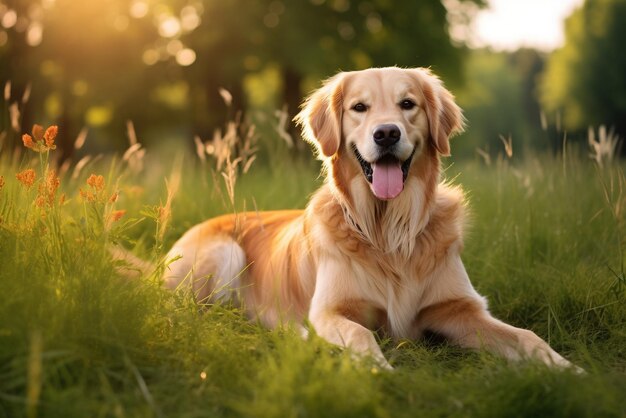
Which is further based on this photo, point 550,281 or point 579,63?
point 579,63

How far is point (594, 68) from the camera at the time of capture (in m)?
27.5

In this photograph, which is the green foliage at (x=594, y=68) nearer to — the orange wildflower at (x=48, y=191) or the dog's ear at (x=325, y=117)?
the dog's ear at (x=325, y=117)

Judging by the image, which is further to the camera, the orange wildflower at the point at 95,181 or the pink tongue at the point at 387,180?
the pink tongue at the point at 387,180

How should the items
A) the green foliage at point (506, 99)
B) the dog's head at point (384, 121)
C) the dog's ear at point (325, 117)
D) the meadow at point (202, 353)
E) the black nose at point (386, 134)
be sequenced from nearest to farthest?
the meadow at point (202, 353) < the black nose at point (386, 134) < the dog's head at point (384, 121) < the dog's ear at point (325, 117) < the green foliage at point (506, 99)

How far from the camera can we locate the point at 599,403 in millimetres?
2238

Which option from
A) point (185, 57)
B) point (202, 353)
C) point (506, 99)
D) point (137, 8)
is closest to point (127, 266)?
point (202, 353)

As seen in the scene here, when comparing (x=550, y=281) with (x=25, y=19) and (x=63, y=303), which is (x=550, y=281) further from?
(x=25, y=19)

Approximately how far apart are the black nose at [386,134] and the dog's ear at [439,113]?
0.41m

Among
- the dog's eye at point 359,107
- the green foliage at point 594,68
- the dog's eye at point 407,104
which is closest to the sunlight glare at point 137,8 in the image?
the dog's eye at point 359,107

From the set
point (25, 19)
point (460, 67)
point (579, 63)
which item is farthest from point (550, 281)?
point (579, 63)

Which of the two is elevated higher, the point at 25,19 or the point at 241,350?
the point at 25,19

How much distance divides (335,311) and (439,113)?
3.95 feet

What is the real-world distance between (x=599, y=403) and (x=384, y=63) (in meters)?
13.1

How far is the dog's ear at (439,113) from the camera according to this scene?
11.9 feet
